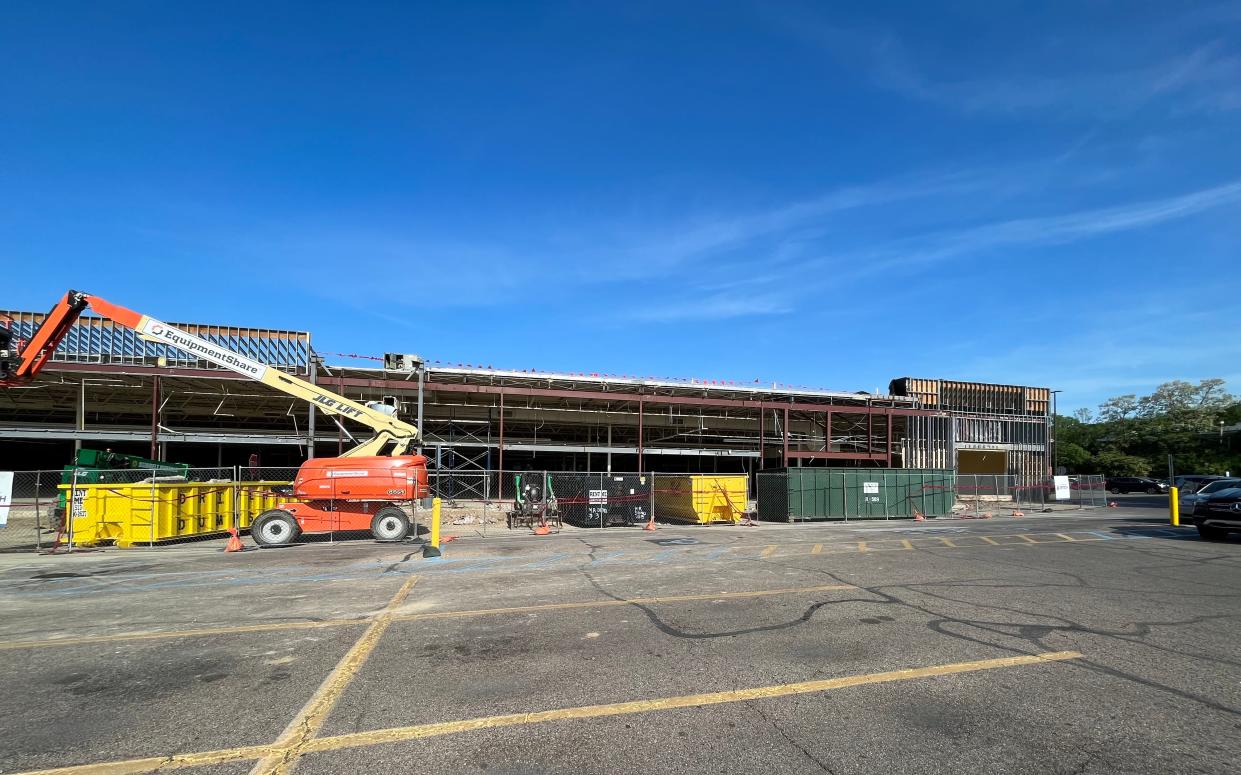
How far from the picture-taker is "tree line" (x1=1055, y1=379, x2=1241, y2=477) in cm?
6069

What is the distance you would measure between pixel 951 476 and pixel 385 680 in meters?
28.6

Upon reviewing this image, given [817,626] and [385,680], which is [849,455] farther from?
[385,680]

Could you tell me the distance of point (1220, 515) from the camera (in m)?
15.8

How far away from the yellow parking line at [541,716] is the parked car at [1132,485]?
5919cm

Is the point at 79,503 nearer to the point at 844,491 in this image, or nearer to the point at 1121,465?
the point at 844,491

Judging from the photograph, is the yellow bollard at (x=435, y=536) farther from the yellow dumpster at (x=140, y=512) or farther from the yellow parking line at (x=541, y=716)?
the yellow parking line at (x=541, y=716)

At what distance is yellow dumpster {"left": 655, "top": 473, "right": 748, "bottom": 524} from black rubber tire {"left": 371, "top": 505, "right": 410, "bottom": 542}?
37.4 feet

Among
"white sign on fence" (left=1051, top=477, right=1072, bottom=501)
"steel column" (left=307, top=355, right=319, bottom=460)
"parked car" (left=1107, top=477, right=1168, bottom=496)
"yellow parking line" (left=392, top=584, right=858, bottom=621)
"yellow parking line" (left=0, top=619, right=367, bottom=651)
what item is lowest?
"parked car" (left=1107, top=477, right=1168, bottom=496)

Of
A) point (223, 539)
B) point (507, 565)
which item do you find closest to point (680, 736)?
point (507, 565)

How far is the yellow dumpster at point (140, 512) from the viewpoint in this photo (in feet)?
52.6

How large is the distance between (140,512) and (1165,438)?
78.8m

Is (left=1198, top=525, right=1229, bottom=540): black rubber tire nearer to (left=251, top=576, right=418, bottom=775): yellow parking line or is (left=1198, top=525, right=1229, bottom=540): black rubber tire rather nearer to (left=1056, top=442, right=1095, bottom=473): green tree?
(left=251, top=576, right=418, bottom=775): yellow parking line

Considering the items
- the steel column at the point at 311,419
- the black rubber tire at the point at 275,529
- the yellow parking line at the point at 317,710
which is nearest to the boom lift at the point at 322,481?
the black rubber tire at the point at 275,529

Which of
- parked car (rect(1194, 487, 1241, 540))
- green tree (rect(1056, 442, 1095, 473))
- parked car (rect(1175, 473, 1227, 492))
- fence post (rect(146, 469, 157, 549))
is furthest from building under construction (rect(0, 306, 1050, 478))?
green tree (rect(1056, 442, 1095, 473))
